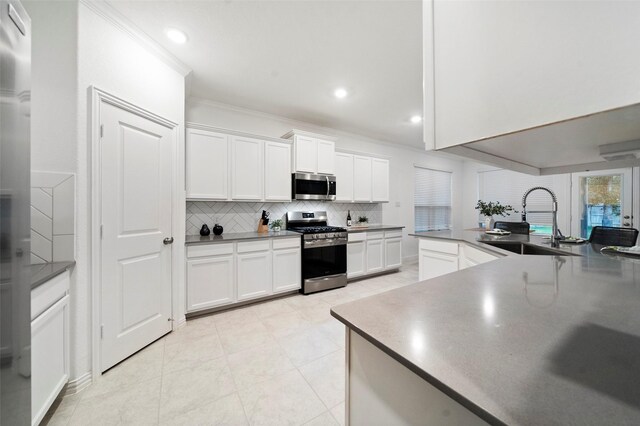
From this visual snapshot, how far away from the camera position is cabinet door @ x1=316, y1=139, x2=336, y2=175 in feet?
12.2

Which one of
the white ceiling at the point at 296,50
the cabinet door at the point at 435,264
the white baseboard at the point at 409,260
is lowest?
the white baseboard at the point at 409,260

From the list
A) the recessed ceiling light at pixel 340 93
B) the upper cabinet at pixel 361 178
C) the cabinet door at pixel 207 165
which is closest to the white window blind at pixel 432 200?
the upper cabinet at pixel 361 178

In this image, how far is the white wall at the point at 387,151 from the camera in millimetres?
3279

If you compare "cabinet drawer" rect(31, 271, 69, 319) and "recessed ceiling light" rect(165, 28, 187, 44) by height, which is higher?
"recessed ceiling light" rect(165, 28, 187, 44)

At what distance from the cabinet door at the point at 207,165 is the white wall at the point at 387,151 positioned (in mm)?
510

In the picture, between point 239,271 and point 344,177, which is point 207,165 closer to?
point 239,271

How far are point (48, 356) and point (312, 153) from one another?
318 centimetres

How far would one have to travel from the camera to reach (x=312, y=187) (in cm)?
365

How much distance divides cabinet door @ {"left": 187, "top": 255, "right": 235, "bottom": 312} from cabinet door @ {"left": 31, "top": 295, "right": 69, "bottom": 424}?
1.04 m

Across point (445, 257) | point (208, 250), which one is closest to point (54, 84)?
point (208, 250)

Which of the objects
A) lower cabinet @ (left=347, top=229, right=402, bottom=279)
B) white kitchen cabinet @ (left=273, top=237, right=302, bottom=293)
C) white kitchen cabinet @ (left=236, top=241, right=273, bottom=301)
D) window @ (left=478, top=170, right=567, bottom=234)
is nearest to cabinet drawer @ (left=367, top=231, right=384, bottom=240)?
lower cabinet @ (left=347, top=229, right=402, bottom=279)

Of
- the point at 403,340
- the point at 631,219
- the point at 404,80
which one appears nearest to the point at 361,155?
Result: the point at 404,80

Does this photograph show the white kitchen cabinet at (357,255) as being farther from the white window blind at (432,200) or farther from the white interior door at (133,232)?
the white interior door at (133,232)

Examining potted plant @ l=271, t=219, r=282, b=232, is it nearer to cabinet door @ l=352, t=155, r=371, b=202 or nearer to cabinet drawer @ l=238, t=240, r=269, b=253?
cabinet drawer @ l=238, t=240, r=269, b=253
